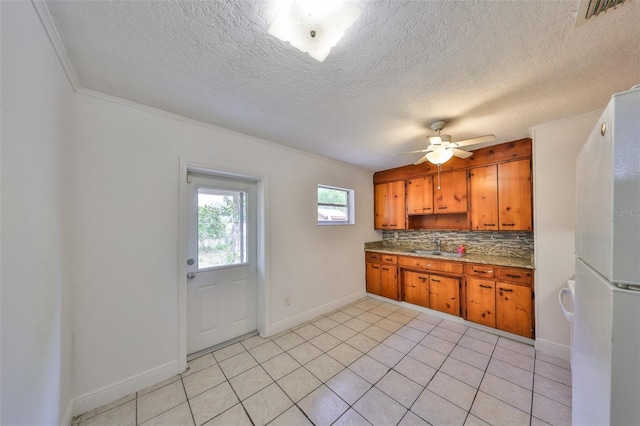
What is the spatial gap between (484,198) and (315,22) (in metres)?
3.21

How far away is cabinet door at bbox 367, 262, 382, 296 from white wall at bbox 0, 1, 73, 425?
12.4 feet

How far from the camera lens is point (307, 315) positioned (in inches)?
127

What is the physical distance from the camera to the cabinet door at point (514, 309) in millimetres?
2578

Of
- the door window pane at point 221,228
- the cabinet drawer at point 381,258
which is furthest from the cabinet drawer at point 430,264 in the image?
the door window pane at point 221,228

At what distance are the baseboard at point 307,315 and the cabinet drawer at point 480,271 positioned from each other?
1.82 meters

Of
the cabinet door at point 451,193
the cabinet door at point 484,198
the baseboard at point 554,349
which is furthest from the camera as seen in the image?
the cabinet door at point 451,193

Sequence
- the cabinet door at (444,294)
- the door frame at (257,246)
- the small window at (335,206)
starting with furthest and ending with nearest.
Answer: the small window at (335,206) < the cabinet door at (444,294) < the door frame at (257,246)

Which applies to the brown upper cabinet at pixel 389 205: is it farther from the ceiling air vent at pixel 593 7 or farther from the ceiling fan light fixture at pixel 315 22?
the ceiling fan light fixture at pixel 315 22

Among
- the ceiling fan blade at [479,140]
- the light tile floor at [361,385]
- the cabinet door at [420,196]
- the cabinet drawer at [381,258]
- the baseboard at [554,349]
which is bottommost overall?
the light tile floor at [361,385]

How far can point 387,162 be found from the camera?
3869 millimetres

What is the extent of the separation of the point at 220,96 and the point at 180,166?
Answer: 813 mm

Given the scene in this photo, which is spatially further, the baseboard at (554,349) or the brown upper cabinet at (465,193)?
the brown upper cabinet at (465,193)

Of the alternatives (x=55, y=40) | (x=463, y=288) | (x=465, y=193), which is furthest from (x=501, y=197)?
(x=55, y=40)

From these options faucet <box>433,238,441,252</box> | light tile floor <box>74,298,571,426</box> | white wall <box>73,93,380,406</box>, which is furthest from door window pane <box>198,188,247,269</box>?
faucet <box>433,238,441,252</box>
